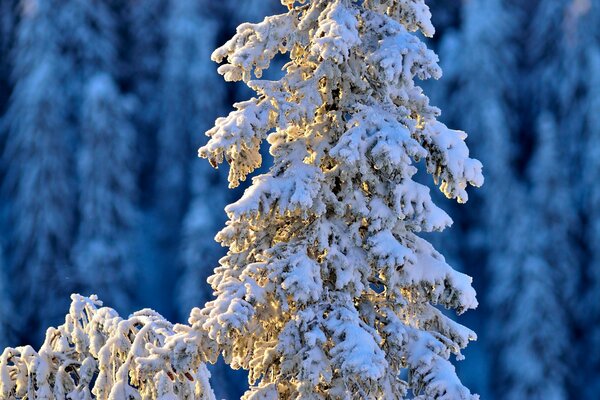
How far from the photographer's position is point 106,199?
161 ft

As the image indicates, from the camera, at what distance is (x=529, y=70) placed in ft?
186

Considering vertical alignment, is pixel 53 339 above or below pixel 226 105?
below

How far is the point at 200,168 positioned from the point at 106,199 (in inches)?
228

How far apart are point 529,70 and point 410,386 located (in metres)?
49.7

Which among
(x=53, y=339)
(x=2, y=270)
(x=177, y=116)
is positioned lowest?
(x=53, y=339)

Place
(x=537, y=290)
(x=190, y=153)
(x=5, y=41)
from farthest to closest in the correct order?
(x=190, y=153)
(x=5, y=41)
(x=537, y=290)

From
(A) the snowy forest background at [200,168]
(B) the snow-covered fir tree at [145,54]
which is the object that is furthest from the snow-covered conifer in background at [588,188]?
(B) the snow-covered fir tree at [145,54]

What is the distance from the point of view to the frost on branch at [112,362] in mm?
8727

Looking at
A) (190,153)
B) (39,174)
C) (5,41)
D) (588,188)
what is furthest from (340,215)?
(5,41)

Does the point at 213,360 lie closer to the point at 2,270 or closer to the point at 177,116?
the point at 2,270

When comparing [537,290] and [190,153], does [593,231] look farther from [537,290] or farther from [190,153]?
[190,153]

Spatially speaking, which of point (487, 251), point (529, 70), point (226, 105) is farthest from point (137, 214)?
point (529, 70)

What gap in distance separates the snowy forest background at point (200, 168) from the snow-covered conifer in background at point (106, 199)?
8 cm

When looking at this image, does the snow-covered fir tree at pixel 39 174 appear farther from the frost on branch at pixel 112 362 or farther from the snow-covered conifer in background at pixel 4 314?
the frost on branch at pixel 112 362
